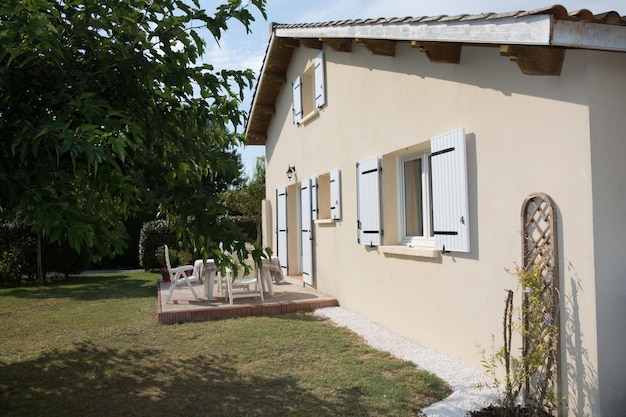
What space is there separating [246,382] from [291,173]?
6754 millimetres

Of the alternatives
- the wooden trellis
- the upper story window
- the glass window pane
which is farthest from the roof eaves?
the upper story window

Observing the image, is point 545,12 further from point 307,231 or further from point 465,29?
point 307,231

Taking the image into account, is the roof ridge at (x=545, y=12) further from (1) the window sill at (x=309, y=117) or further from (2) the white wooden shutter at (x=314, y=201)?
(2) the white wooden shutter at (x=314, y=201)

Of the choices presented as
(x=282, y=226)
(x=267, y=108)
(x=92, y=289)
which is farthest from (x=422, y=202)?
(x=92, y=289)

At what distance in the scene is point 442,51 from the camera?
4906 millimetres

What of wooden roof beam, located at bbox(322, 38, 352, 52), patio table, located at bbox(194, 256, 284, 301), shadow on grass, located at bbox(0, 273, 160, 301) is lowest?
shadow on grass, located at bbox(0, 273, 160, 301)

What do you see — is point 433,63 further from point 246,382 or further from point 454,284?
point 246,382

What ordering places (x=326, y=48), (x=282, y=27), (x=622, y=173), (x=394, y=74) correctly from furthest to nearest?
(x=282, y=27)
(x=326, y=48)
(x=394, y=74)
(x=622, y=173)

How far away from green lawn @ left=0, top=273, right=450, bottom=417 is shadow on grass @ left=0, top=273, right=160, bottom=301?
114 inches

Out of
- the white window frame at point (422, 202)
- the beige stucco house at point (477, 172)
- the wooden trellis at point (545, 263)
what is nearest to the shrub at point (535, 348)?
the wooden trellis at point (545, 263)

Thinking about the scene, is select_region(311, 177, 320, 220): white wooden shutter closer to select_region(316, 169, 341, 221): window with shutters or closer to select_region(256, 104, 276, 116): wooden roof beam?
select_region(316, 169, 341, 221): window with shutters

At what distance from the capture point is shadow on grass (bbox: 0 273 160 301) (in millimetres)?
11208

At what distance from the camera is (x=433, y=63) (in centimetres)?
537

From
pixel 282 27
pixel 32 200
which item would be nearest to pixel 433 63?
pixel 32 200
